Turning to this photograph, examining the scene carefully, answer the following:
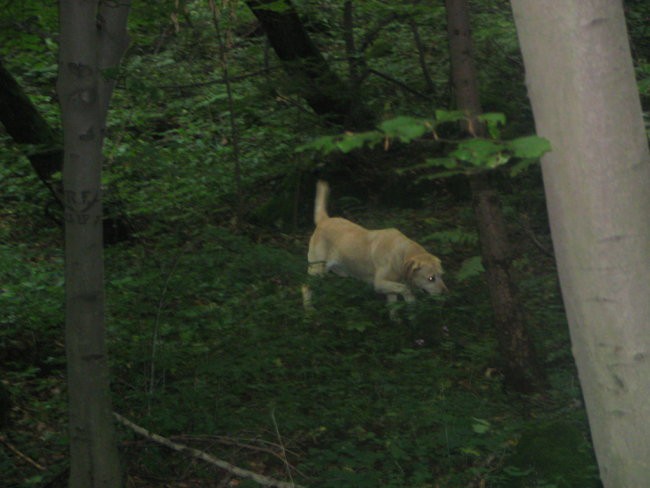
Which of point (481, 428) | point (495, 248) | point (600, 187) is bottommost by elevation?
point (481, 428)

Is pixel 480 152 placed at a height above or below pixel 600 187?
above

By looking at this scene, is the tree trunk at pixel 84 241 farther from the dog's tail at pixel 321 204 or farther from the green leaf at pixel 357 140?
the dog's tail at pixel 321 204

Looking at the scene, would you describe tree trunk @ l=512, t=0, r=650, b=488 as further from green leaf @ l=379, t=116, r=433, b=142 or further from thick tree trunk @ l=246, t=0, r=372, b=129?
thick tree trunk @ l=246, t=0, r=372, b=129

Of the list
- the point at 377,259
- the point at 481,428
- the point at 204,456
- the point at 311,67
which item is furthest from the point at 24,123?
the point at 481,428

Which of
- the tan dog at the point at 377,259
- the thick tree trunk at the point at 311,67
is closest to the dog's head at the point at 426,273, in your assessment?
the tan dog at the point at 377,259

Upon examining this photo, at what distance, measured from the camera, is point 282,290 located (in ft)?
29.5

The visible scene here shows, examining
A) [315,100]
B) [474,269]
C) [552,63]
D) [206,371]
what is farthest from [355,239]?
[552,63]

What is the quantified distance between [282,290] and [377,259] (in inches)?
40.9

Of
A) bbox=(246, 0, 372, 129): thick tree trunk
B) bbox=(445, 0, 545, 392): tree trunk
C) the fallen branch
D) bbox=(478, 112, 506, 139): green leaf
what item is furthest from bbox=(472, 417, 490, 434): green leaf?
bbox=(246, 0, 372, 129): thick tree trunk

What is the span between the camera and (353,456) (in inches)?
222

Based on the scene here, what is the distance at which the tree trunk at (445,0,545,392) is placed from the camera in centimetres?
664

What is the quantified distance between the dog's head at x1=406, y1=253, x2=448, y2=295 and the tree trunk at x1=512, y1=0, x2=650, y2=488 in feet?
20.9

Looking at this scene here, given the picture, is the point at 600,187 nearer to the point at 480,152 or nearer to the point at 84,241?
the point at 480,152

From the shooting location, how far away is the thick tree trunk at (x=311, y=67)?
10664 mm
